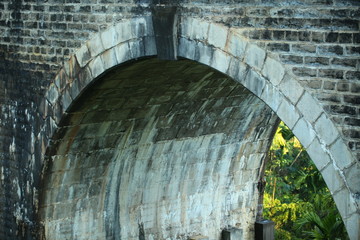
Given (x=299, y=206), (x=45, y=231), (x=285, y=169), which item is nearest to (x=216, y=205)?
(x=45, y=231)

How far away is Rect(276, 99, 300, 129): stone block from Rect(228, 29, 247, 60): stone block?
720mm

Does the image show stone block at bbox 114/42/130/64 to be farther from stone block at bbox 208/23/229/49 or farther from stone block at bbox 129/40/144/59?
stone block at bbox 208/23/229/49

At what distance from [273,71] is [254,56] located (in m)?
0.29

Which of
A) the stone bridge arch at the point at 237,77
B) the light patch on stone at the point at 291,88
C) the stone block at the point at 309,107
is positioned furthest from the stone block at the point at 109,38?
the stone block at the point at 309,107

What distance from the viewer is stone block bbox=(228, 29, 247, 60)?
7.98 metres

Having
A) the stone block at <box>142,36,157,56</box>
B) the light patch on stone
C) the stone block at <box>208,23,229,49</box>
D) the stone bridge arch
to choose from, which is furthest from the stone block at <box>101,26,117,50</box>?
the light patch on stone

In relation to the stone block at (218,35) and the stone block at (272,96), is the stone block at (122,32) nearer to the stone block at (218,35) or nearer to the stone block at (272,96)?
the stone block at (218,35)

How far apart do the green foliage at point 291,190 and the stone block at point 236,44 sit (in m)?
6.92

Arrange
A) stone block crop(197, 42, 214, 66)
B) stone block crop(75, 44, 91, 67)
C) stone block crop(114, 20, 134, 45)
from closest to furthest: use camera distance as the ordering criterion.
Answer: stone block crop(197, 42, 214, 66), stone block crop(114, 20, 134, 45), stone block crop(75, 44, 91, 67)

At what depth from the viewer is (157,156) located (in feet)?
40.2

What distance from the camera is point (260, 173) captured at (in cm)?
1388

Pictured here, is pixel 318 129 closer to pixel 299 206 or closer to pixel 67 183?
pixel 67 183

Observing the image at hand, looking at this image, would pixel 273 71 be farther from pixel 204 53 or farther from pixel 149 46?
pixel 149 46

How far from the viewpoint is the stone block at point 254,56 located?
779cm
